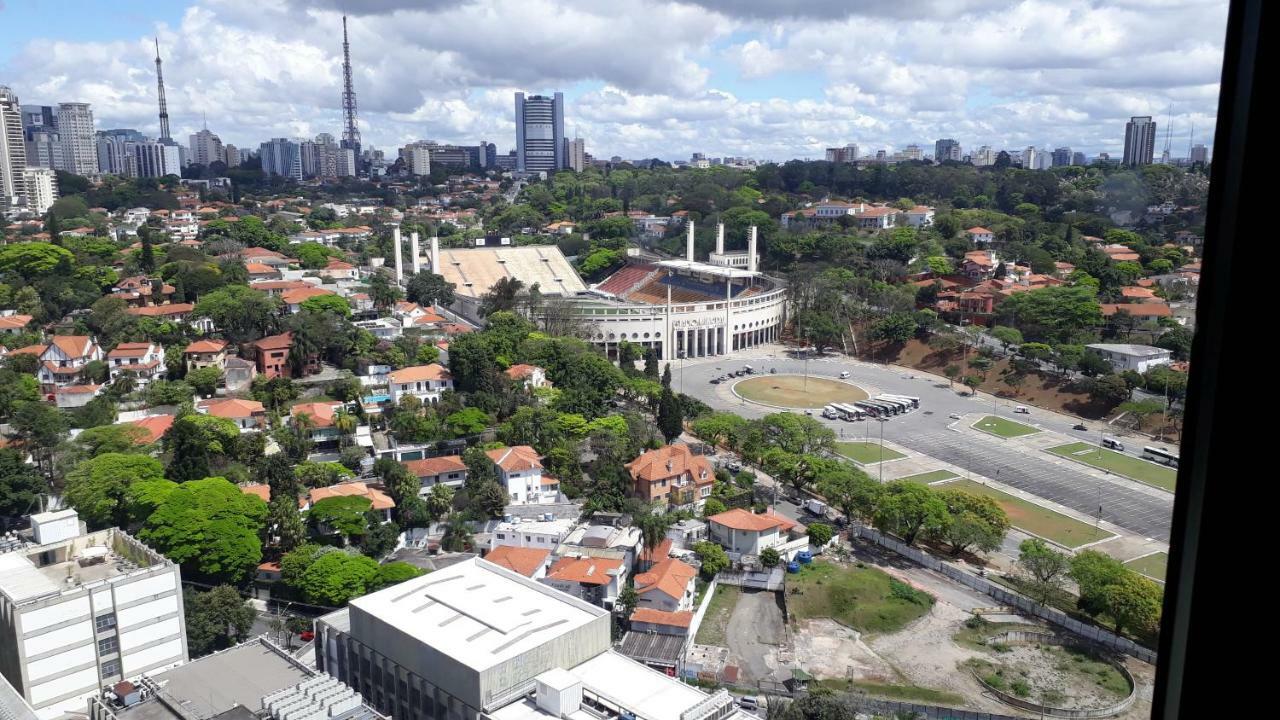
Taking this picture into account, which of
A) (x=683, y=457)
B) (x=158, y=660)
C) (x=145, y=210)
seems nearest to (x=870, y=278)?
(x=683, y=457)

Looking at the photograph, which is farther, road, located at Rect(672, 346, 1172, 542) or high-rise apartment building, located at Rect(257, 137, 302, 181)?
high-rise apartment building, located at Rect(257, 137, 302, 181)

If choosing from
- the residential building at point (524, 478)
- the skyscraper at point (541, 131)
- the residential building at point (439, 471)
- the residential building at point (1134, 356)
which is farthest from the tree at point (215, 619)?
the skyscraper at point (541, 131)

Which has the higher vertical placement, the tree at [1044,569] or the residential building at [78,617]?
the residential building at [78,617]

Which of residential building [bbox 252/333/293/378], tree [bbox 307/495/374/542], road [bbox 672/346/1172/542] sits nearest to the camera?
tree [bbox 307/495/374/542]

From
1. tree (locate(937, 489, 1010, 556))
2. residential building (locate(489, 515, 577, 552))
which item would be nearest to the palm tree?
residential building (locate(489, 515, 577, 552))

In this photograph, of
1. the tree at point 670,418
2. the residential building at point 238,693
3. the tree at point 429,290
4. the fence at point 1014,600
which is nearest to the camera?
the residential building at point 238,693

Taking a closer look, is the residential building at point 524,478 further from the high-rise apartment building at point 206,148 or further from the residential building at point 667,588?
the high-rise apartment building at point 206,148

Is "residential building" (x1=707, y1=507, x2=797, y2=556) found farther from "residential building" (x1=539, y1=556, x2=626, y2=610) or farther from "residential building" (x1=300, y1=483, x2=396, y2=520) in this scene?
"residential building" (x1=300, y1=483, x2=396, y2=520)
